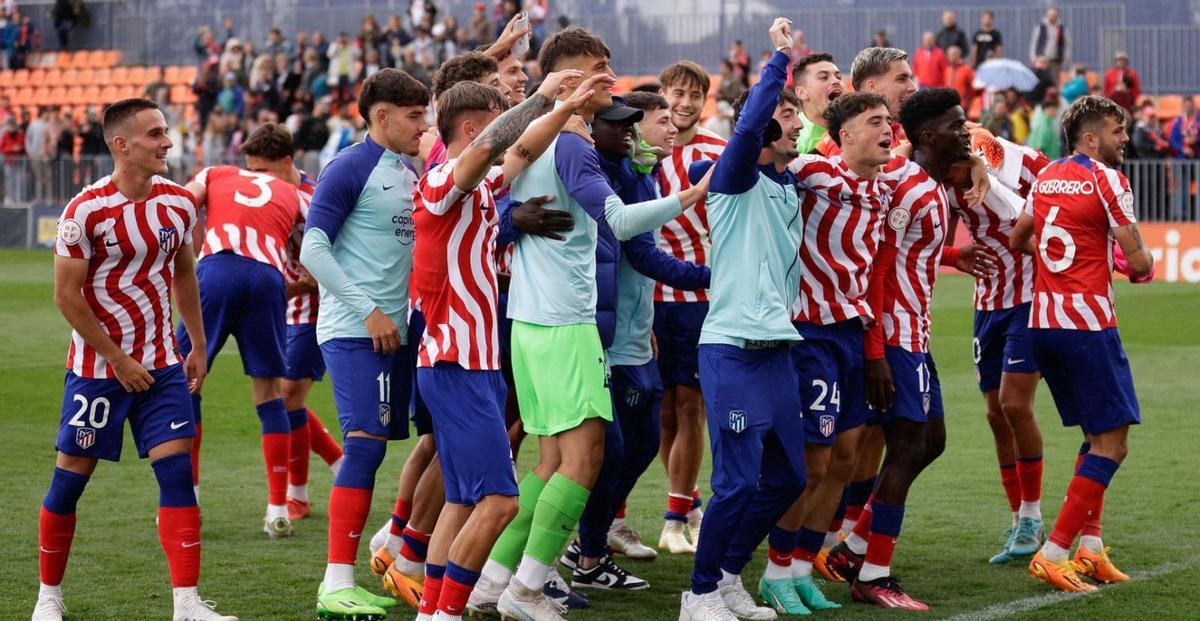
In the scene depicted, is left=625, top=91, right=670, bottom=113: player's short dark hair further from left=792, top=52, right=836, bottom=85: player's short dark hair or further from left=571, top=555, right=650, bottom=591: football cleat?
left=571, top=555, right=650, bottom=591: football cleat

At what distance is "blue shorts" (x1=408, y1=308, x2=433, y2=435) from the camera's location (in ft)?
21.5

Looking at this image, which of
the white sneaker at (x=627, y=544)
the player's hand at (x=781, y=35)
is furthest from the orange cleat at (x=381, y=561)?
the player's hand at (x=781, y=35)

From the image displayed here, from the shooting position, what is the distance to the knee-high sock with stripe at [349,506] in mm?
6496

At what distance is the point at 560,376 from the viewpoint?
6.13m

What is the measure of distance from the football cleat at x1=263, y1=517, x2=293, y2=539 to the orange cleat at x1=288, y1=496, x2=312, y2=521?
1.67 feet

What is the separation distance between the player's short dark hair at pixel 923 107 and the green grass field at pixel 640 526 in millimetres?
2056

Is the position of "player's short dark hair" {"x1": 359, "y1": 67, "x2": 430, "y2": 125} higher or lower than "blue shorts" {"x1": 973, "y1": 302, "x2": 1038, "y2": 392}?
higher

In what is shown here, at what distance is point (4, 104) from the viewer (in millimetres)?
36906

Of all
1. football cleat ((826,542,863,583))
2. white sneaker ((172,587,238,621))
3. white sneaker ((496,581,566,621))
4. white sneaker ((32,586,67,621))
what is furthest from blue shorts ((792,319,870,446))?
white sneaker ((32,586,67,621))

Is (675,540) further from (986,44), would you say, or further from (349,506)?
(986,44)

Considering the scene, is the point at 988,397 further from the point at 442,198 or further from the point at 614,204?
the point at 442,198

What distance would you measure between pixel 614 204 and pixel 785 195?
75 cm

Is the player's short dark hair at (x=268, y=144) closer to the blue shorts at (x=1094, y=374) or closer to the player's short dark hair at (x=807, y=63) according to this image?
the player's short dark hair at (x=807, y=63)

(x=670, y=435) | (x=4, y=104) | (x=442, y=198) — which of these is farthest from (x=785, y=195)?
(x=4, y=104)
